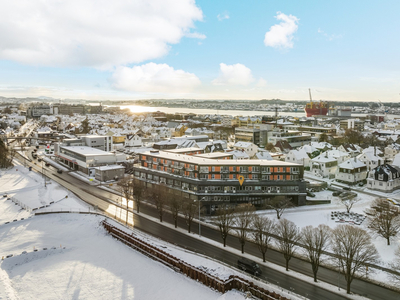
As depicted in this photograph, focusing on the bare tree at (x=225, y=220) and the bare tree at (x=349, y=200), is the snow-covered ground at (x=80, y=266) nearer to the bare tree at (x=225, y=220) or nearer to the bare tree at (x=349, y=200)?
the bare tree at (x=225, y=220)

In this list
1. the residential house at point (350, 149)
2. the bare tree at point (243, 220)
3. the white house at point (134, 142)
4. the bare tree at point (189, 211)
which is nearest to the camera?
the bare tree at point (243, 220)

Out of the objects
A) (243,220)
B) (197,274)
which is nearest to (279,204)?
(243,220)

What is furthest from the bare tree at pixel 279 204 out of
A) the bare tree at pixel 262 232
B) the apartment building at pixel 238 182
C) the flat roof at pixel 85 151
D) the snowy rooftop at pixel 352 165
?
the flat roof at pixel 85 151

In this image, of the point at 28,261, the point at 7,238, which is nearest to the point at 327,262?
the point at 28,261

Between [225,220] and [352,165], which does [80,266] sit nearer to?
[225,220]

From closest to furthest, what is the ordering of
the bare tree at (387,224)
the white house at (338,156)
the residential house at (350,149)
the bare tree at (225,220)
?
the bare tree at (225,220), the bare tree at (387,224), the white house at (338,156), the residential house at (350,149)

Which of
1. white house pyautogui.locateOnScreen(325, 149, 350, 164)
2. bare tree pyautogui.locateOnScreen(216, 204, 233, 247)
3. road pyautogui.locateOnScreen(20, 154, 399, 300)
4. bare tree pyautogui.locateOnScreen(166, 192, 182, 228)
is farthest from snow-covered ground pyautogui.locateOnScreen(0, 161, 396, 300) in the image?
white house pyautogui.locateOnScreen(325, 149, 350, 164)
